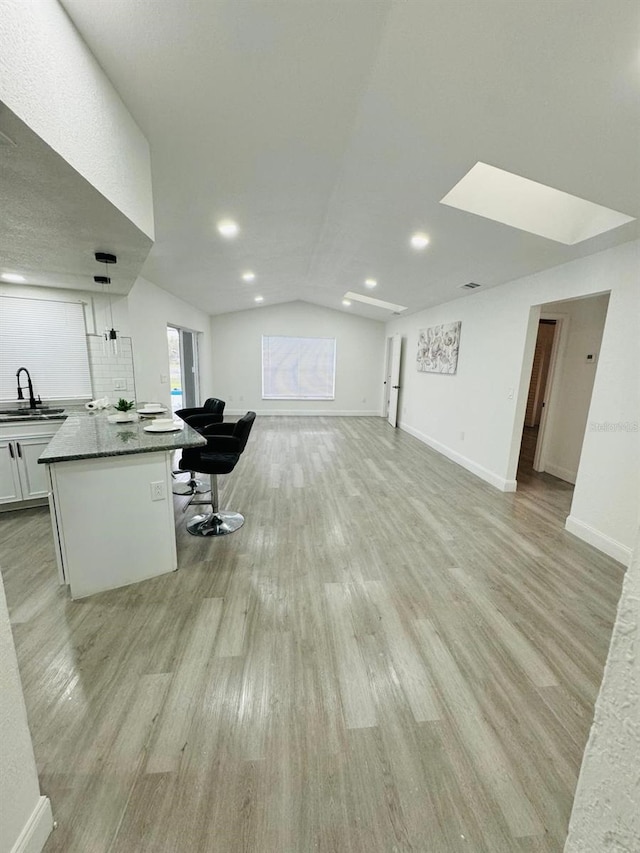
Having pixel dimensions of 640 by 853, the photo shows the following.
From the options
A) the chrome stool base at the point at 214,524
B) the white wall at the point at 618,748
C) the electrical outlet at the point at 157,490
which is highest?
the white wall at the point at 618,748

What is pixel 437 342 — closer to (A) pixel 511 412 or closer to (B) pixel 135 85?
(A) pixel 511 412

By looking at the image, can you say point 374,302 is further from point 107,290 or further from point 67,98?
point 67,98

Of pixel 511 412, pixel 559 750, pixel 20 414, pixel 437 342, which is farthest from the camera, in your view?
pixel 437 342

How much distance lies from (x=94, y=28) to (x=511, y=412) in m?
4.24

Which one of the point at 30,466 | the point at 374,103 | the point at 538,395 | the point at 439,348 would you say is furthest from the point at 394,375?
the point at 30,466

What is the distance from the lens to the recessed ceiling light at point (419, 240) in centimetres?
323

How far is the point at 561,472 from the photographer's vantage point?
4578 millimetres

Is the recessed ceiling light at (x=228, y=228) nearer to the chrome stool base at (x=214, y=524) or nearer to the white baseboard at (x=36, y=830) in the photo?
the chrome stool base at (x=214, y=524)

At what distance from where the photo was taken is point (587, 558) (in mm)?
2703

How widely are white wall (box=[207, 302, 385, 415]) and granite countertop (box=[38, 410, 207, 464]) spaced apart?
5.47 metres

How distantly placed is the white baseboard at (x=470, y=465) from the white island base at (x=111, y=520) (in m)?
3.60

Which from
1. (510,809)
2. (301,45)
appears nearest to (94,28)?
(301,45)

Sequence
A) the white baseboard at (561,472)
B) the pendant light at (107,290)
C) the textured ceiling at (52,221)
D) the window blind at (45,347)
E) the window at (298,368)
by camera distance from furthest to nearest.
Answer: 1. the window at (298,368)
2. the white baseboard at (561,472)
3. the window blind at (45,347)
4. the pendant light at (107,290)
5. the textured ceiling at (52,221)

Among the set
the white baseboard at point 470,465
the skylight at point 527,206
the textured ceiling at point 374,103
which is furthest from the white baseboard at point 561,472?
the skylight at point 527,206
